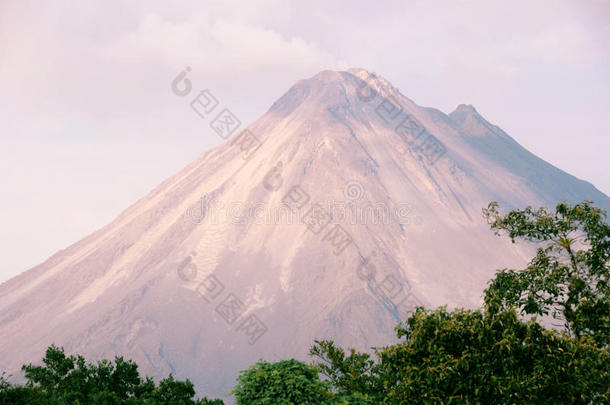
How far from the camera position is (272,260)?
144750mm

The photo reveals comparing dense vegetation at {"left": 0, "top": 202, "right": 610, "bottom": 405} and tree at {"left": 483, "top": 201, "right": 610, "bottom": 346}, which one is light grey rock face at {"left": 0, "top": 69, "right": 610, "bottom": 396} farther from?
tree at {"left": 483, "top": 201, "right": 610, "bottom": 346}

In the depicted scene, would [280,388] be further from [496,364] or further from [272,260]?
[272,260]

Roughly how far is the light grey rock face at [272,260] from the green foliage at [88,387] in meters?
93.3

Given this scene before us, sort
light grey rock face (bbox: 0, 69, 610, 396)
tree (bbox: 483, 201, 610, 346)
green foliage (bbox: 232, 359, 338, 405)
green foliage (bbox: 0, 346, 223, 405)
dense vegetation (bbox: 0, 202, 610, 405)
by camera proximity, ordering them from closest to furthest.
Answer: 1. dense vegetation (bbox: 0, 202, 610, 405)
2. green foliage (bbox: 232, 359, 338, 405)
3. tree (bbox: 483, 201, 610, 346)
4. green foliage (bbox: 0, 346, 223, 405)
5. light grey rock face (bbox: 0, 69, 610, 396)

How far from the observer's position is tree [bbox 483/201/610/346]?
1398 cm

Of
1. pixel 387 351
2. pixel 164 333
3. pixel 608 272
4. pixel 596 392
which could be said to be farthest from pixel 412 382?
pixel 164 333

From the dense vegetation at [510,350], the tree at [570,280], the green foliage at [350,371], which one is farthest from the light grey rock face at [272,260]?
the tree at [570,280]

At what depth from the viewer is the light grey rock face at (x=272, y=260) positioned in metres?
126

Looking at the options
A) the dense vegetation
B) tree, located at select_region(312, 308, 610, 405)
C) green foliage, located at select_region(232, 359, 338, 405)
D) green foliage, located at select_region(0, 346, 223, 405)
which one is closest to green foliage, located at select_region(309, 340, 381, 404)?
the dense vegetation

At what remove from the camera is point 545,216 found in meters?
15.4

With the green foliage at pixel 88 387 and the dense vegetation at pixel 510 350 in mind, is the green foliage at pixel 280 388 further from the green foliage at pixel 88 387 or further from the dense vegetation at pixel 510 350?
the green foliage at pixel 88 387

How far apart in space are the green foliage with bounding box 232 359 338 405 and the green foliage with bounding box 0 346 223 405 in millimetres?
6673

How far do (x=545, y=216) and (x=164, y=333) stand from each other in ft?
408

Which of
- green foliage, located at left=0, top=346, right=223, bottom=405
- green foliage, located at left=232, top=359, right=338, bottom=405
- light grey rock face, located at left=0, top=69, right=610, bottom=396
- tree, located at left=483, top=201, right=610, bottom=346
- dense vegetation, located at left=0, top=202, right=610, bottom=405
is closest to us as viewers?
dense vegetation, located at left=0, top=202, right=610, bottom=405
